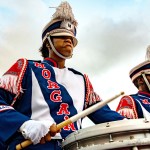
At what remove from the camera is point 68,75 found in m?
3.68

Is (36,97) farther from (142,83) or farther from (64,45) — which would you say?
(142,83)

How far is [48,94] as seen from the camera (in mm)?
3207

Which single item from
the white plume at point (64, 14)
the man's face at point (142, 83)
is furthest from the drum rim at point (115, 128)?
the man's face at point (142, 83)

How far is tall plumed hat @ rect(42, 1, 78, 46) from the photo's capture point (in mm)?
3902

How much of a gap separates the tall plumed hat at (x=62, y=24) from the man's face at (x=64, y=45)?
4 cm

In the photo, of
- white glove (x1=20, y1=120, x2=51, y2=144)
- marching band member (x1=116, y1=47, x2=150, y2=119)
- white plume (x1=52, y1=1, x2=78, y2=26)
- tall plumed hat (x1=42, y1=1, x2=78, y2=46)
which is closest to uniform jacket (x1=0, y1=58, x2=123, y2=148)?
white glove (x1=20, y1=120, x2=51, y2=144)

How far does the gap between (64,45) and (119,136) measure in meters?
1.58

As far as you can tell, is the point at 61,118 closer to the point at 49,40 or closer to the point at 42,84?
the point at 42,84

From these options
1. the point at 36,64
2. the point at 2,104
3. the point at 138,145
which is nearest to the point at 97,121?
the point at 36,64

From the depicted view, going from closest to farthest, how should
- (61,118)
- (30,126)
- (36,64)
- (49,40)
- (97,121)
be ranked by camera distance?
1. (30,126)
2. (61,118)
3. (36,64)
4. (97,121)
5. (49,40)

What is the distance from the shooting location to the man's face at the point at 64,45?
3.73 m

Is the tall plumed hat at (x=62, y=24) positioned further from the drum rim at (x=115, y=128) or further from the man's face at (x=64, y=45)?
the drum rim at (x=115, y=128)

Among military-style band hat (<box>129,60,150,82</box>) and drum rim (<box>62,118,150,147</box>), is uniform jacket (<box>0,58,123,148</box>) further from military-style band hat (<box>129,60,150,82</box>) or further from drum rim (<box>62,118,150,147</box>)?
military-style band hat (<box>129,60,150,82</box>)

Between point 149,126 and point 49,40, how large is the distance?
1.86 meters
